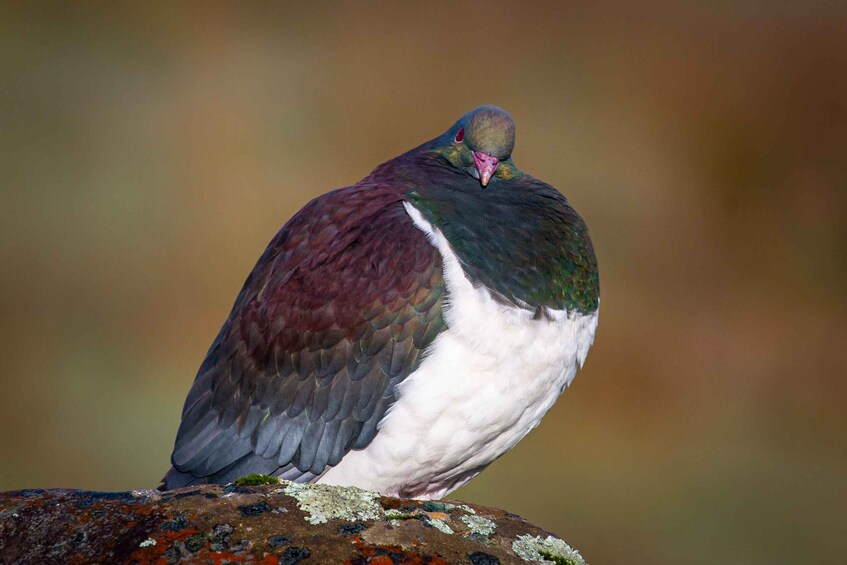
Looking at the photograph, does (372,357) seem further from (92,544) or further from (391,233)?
(92,544)

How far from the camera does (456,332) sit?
526 centimetres

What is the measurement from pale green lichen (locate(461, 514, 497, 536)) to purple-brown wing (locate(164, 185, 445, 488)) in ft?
4.06

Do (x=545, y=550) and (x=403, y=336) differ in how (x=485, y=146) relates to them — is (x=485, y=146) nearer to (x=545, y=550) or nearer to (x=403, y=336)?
(x=403, y=336)

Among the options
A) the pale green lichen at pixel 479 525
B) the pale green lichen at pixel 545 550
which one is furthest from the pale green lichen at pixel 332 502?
the pale green lichen at pixel 545 550

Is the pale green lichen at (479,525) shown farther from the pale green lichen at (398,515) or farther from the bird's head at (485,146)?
the bird's head at (485,146)

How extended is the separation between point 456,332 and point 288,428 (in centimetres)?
101

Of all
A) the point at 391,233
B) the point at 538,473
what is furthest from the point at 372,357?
the point at 538,473

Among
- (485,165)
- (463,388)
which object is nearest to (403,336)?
(463,388)

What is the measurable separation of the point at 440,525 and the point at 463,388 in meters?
1.23

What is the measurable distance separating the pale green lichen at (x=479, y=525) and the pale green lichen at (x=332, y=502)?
33 centimetres

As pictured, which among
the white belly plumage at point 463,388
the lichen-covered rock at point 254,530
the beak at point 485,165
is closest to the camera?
the lichen-covered rock at point 254,530

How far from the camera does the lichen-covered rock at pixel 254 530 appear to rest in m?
3.72

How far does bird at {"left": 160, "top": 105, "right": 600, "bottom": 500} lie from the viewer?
208 inches

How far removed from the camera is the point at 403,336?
5.36 m
